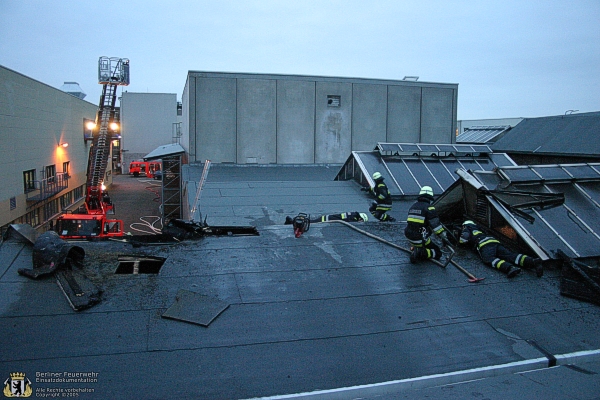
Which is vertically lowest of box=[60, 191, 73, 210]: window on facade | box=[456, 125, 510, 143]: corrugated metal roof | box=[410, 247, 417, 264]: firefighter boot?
box=[60, 191, 73, 210]: window on facade

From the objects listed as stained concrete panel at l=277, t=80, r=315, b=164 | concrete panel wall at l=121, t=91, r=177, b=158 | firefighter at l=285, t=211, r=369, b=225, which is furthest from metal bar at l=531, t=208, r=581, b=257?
concrete panel wall at l=121, t=91, r=177, b=158

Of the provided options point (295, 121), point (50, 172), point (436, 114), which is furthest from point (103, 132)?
point (436, 114)

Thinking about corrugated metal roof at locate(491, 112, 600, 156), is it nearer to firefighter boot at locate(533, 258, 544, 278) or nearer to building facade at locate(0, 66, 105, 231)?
firefighter boot at locate(533, 258, 544, 278)

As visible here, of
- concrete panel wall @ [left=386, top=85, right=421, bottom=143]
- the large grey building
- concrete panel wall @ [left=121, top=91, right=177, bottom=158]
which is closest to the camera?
the large grey building

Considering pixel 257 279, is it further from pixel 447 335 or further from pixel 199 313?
pixel 447 335

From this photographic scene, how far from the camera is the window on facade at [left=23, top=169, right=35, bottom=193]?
71.4ft

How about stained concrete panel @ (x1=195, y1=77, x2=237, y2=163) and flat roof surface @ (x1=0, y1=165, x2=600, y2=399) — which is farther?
stained concrete panel @ (x1=195, y1=77, x2=237, y2=163)

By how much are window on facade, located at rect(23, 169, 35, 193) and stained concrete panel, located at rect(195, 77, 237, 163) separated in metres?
8.43

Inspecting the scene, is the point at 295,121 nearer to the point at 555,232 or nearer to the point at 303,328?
the point at 555,232

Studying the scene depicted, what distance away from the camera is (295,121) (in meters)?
24.0

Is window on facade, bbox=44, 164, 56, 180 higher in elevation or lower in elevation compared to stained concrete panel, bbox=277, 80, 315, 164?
lower

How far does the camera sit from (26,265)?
5828 mm

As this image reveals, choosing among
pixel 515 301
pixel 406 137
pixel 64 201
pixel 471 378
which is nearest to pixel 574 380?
pixel 471 378

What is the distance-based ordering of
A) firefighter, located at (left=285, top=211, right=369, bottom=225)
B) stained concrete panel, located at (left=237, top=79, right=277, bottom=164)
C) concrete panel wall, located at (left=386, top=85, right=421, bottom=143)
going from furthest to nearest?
concrete panel wall, located at (left=386, top=85, right=421, bottom=143)
stained concrete panel, located at (left=237, top=79, right=277, bottom=164)
firefighter, located at (left=285, top=211, right=369, bottom=225)
